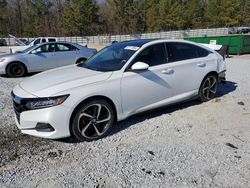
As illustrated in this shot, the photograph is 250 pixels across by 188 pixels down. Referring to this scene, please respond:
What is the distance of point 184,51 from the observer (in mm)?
5582

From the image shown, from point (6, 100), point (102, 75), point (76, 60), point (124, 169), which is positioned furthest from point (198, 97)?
point (76, 60)

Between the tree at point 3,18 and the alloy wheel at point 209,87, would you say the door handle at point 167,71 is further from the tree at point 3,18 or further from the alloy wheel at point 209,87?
the tree at point 3,18

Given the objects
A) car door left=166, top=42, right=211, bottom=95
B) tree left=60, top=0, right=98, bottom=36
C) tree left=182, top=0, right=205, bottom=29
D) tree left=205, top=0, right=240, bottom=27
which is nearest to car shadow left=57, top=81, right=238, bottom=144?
car door left=166, top=42, right=211, bottom=95

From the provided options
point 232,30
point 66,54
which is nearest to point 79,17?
point 232,30

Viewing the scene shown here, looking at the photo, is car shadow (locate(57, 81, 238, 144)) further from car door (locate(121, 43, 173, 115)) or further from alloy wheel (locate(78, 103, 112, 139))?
car door (locate(121, 43, 173, 115))

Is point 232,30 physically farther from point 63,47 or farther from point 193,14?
point 63,47

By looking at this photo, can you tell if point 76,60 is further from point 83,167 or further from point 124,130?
point 83,167

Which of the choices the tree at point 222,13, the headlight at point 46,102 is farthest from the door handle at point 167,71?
the tree at point 222,13

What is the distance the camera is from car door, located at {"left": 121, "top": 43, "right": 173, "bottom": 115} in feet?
15.0

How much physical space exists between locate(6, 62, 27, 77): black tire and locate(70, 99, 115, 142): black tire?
718 cm

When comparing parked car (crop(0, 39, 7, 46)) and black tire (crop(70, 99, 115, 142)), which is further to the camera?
parked car (crop(0, 39, 7, 46))

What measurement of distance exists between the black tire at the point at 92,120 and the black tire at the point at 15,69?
7183 mm

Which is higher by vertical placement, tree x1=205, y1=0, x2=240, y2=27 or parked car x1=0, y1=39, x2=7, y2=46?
tree x1=205, y1=0, x2=240, y2=27

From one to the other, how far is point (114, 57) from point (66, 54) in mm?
6642
